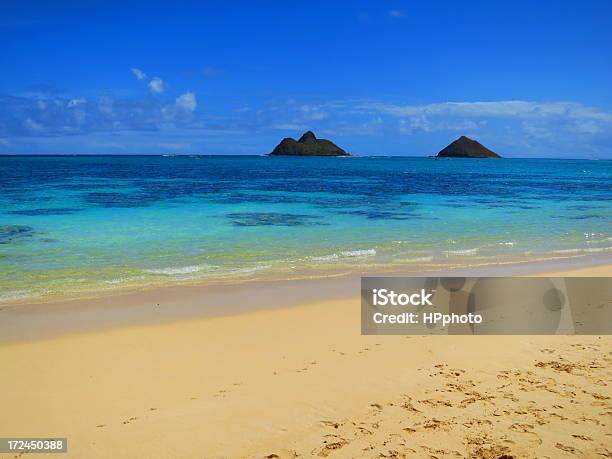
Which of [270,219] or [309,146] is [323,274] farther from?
[309,146]

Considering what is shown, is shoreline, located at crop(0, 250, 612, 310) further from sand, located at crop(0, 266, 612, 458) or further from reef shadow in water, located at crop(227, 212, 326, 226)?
reef shadow in water, located at crop(227, 212, 326, 226)

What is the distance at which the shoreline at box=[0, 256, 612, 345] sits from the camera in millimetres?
6934

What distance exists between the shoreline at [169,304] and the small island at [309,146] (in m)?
182

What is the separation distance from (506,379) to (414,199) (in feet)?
79.9

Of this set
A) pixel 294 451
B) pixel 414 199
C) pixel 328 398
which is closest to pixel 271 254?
pixel 328 398

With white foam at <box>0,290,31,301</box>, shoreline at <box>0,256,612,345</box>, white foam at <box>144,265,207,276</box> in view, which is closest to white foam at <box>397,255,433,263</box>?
shoreline at <box>0,256,612,345</box>

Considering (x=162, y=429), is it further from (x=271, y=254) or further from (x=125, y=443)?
→ (x=271, y=254)

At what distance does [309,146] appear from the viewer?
189250 millimetres

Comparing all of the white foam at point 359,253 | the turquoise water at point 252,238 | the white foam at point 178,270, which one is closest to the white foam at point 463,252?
the turquoise water at point 252,238

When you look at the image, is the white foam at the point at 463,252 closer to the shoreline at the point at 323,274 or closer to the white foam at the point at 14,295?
the shoreline at the point at 323,274

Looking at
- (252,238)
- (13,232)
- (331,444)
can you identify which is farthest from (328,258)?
(13,232)

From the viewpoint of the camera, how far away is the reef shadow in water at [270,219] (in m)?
17.4

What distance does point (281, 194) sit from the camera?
31109mm

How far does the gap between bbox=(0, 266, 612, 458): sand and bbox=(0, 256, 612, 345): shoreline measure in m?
0.40
